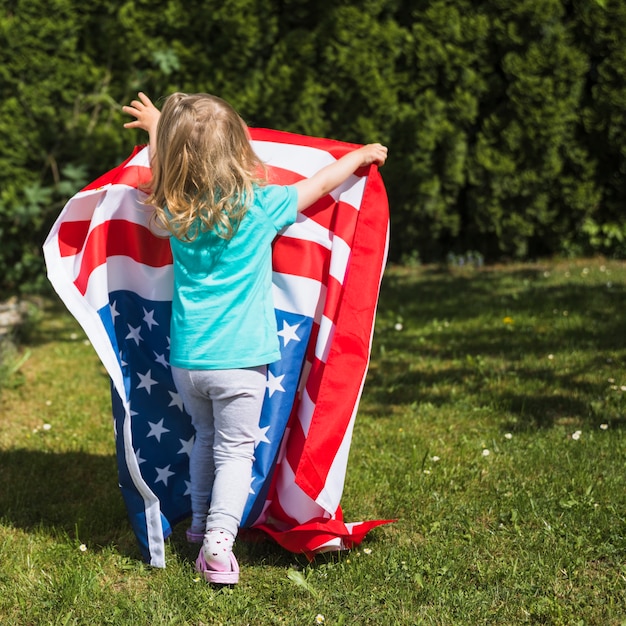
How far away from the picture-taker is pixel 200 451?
9.99 ft

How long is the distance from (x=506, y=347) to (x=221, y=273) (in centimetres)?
287

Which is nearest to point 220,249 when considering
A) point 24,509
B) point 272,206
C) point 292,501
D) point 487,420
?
point 272,206

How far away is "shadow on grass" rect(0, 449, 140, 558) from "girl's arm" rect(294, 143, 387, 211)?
147 cm

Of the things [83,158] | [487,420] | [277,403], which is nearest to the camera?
[277,403]

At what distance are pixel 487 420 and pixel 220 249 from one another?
195 centimetres

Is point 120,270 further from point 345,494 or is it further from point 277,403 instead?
point 345,494

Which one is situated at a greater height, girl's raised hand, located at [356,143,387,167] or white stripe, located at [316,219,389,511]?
girl's raised hand, located at [356,143,387,167]

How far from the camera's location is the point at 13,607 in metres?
2.74

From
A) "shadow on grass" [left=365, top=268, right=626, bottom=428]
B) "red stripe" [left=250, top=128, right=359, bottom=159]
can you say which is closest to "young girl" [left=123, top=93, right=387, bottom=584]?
"red stripe" [left=250, top=128, right=359, bottom=159]

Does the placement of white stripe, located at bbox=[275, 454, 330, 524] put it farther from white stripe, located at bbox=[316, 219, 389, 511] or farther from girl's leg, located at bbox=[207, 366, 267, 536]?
girl's leg, located at bbox=[207, 366, 267, 536]

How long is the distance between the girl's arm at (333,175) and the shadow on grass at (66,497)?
1473mm

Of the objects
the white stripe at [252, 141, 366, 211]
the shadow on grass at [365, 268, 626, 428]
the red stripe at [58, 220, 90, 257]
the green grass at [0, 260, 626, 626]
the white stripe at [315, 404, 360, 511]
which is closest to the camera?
the green grass at [0, 260, 626, 626]

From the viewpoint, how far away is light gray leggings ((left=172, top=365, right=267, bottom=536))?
2814 millimetres

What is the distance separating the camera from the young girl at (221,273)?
2754 millimetres
